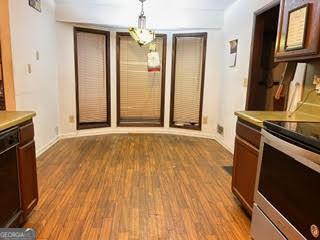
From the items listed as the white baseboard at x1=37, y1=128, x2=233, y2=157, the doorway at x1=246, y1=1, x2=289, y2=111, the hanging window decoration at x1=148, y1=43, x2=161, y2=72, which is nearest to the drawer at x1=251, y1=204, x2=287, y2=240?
the doorway at x1=246, y1=1, x2=289, y2=111

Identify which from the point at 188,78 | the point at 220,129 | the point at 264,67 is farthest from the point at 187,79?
the point at 264,67

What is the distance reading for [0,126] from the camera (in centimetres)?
153

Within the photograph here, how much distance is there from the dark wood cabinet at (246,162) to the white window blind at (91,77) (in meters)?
3.35

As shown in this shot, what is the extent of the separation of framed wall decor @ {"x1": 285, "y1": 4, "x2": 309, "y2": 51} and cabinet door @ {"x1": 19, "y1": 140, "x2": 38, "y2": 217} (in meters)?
2.25

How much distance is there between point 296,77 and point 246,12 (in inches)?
62.6

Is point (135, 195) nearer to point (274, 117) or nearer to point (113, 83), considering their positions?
point (274, 117)

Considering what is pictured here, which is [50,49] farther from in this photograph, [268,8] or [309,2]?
[309,2]

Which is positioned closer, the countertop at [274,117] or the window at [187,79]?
the countertop at [274,117]

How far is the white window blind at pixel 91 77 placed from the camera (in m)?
4.70

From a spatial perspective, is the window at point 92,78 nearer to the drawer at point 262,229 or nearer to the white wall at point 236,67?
the white wall at point 236,67

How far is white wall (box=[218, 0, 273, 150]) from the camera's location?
352 centimetres

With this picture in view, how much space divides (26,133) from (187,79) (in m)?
3.63

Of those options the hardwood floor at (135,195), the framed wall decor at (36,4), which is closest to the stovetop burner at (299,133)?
the hardwood floor at (135,195)

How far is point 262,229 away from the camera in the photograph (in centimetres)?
161
